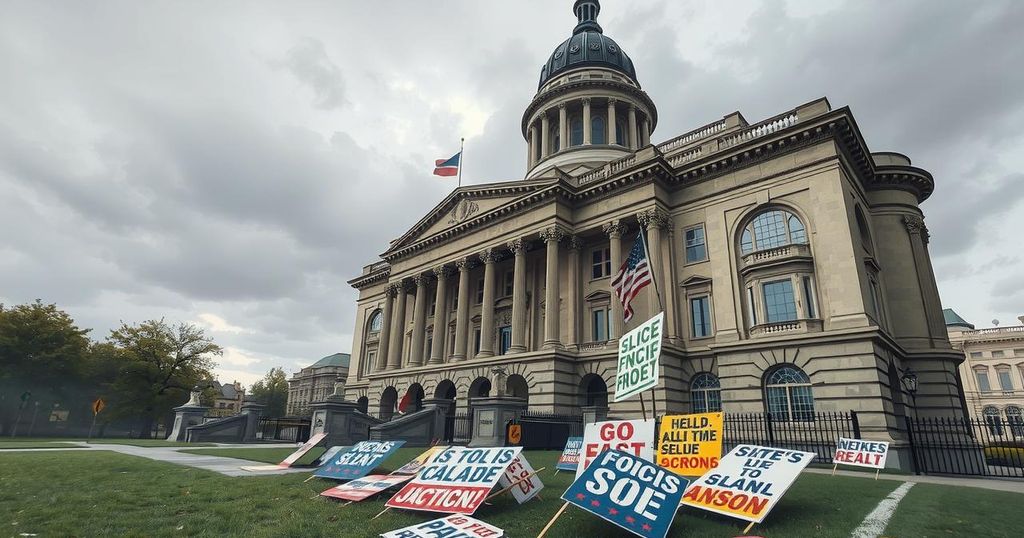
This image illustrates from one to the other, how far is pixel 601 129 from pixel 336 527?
4654 centimetres

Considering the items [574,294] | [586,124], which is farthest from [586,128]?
[574,294]

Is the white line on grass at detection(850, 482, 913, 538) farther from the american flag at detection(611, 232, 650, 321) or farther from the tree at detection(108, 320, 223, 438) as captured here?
the tree at detection(108, 320, 223, 438)

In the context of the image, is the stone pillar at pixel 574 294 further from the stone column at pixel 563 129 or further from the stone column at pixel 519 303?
the stone column at pixel 563 129

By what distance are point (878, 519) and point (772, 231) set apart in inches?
822

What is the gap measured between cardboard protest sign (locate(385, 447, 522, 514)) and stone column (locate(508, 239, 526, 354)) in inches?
897

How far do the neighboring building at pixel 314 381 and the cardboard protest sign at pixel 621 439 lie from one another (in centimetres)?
10204

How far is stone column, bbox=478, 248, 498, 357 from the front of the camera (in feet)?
112

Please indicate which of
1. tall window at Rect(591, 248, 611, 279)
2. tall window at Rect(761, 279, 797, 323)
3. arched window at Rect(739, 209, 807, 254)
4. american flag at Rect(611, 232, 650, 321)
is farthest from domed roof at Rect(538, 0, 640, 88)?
american flag at Rect(611, 232, 650, 321)

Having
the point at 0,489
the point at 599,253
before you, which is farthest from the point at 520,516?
the point at 599,253

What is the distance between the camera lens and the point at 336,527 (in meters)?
6.99

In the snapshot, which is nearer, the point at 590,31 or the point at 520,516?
the point at 520,516

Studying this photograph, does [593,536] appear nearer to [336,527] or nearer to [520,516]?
[520,516]

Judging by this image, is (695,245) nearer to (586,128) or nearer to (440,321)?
(440,321)

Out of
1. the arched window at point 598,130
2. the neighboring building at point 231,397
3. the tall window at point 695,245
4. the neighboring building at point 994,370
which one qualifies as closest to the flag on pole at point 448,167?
the arched window at point 598,130
